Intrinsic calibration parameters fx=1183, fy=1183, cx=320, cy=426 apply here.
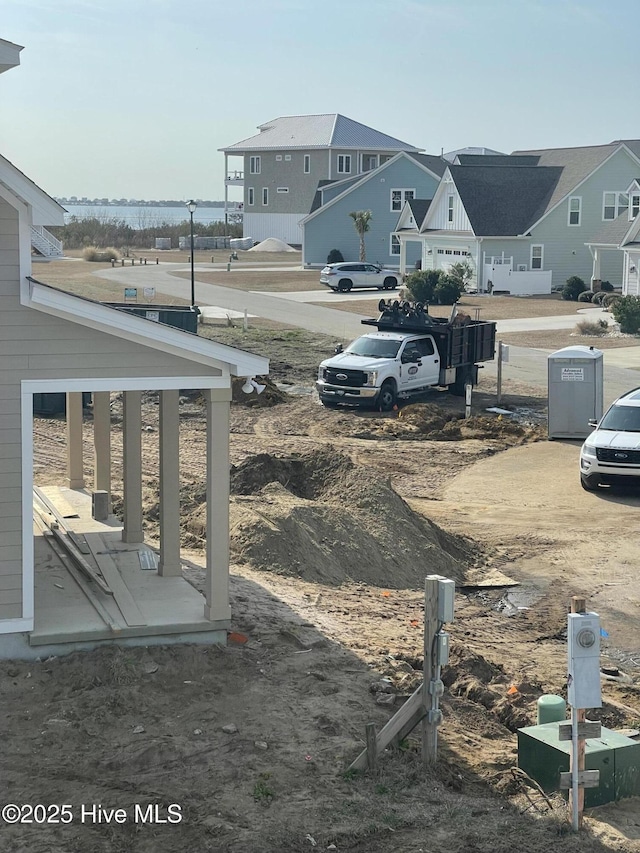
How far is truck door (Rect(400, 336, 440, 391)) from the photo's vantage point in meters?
27.6

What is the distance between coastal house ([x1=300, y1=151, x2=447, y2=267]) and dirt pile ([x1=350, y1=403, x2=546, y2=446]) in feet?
154

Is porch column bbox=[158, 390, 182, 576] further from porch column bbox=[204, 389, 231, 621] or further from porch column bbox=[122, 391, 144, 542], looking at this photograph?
porch column bbox=[204, 389, 231, 621]

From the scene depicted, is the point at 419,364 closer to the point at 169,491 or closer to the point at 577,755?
the point at 169,491

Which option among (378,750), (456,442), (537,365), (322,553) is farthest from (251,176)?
(378,750)

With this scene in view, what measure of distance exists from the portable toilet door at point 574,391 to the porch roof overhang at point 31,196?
49.9 feet

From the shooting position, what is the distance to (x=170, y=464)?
12.5m

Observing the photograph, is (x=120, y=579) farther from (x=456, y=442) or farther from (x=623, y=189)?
(x=623, y=189)

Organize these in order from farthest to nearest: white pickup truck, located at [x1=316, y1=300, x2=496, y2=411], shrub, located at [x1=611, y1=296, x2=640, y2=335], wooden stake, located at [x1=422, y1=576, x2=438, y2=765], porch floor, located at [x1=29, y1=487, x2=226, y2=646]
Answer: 1. shrub, located at [x1=611, y1=296, x2=640, y2=335]
2. white pickup truck, located at [x1=316, y1=300, x2=496, y2=411]
3. porch floor, located at [x1=29, y1=487, x2=226, y2=646]
4. wooden stake, located at [x1=422, y1=576, x2=438, y2=765]

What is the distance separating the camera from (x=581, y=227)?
194 feet

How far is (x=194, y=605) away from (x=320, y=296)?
4545 cm

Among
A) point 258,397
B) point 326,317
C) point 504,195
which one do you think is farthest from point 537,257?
point 258,397

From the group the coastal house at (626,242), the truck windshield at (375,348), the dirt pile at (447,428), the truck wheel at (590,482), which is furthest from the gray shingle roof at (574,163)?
the truck wheel at (590,482)

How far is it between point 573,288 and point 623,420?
36.7 m

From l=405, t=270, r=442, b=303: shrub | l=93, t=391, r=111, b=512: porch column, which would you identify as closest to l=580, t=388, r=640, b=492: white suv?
l=93, t=391, r=111, b=512: porch column
